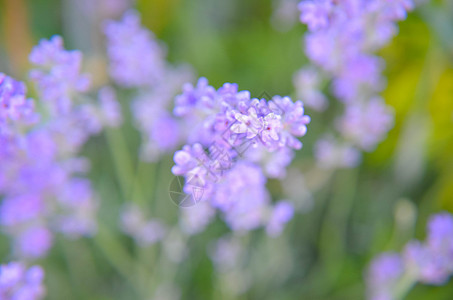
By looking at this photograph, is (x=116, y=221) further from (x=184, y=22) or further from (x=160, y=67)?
(x=184, y=22)

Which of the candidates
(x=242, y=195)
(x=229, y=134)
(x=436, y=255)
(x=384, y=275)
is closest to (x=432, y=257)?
(x=436, y=255)

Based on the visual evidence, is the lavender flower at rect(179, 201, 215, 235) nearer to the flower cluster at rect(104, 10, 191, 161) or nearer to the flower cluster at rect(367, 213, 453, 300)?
the flower cluster at rect(104, 10, 191, 161)

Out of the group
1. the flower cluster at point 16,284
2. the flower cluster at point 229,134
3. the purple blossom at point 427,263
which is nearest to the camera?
the flower cluster at point 229,134

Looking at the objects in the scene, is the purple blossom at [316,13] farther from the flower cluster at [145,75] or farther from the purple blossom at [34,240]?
the purple blossom at [34,240]

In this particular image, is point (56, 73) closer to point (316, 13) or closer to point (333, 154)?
point (316, 13)

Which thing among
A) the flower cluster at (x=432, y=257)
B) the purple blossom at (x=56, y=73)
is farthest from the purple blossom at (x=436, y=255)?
the purple blossom at (x=56, y=73)

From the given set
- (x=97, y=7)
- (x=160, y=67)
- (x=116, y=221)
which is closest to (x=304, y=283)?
A: (x=116, y=221)
